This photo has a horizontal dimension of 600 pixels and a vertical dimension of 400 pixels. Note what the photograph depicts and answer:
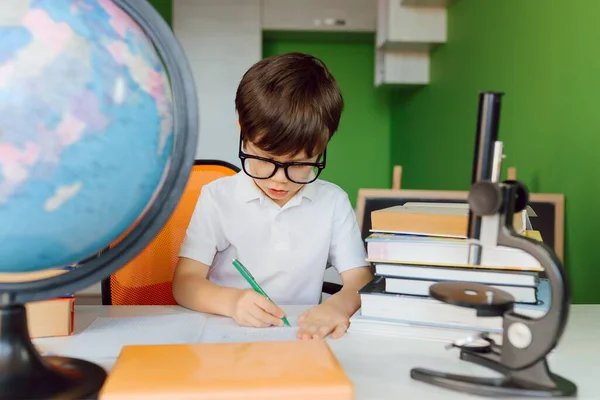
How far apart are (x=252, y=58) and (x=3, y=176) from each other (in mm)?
2553

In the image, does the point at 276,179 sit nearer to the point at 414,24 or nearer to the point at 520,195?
→ the point at 520,195

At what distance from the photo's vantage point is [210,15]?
9.44 ft

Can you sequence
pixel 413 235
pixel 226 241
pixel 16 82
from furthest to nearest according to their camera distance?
pixel 226 241
pixel 413 235
pixel 16 82

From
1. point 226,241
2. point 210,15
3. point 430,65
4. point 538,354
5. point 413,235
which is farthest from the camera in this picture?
point 210,15

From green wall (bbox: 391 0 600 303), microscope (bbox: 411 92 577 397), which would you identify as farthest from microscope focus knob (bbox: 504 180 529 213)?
green wall (bbox: 391 0 600 303)

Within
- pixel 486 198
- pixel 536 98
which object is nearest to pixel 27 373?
pixel 486 198

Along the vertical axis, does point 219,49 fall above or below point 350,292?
above

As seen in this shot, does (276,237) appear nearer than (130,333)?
No

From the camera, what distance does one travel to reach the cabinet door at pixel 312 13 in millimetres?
2930

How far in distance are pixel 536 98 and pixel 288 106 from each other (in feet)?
2.53

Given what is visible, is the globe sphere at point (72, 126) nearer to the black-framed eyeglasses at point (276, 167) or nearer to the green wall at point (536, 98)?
the black-framed eyeglasses at point (276, 167)

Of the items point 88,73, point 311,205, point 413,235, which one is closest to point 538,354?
point 413,235

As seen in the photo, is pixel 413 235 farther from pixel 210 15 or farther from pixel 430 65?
pixel 210 15

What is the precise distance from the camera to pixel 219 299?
34.8 inches
